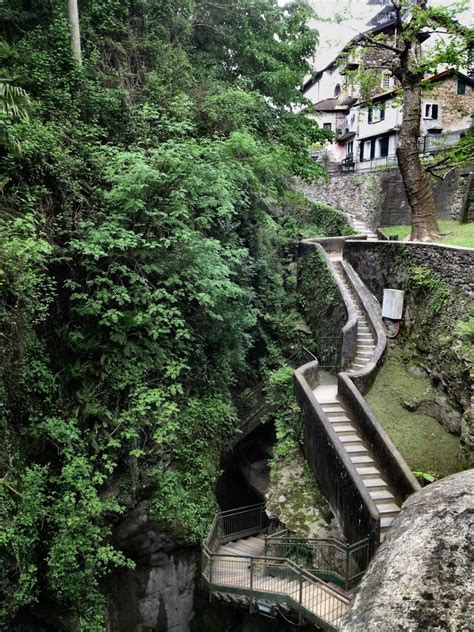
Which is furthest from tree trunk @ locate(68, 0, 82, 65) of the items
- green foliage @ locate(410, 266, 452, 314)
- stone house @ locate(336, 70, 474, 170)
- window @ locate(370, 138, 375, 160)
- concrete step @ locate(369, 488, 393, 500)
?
window @ locate(370, 138, 375, 160)

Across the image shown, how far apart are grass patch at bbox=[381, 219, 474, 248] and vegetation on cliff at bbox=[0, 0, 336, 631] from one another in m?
5.79

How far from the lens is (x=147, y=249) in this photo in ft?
32.5

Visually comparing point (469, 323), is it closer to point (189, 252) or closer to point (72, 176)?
point (189, 252)

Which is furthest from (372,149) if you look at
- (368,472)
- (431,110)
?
(368,472)

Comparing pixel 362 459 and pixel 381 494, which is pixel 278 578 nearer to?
pixel 381 494

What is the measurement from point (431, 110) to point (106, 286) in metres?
26.5

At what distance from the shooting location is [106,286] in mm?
9648

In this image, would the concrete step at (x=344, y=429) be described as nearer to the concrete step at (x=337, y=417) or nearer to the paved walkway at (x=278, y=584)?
the concrete step at (x=337, y=417)

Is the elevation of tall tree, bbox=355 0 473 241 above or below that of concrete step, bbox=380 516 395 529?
above

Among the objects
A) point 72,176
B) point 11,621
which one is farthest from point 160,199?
point 11,621

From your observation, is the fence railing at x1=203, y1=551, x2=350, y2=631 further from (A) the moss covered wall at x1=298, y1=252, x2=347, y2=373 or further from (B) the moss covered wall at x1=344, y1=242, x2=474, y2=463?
(A) the moss covered wall at x1=298, y1=252, x2=347, y2=373

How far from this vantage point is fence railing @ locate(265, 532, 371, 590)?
27.7ft

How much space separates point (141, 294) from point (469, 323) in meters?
7.21

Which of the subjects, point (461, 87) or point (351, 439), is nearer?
point (351, 439)
